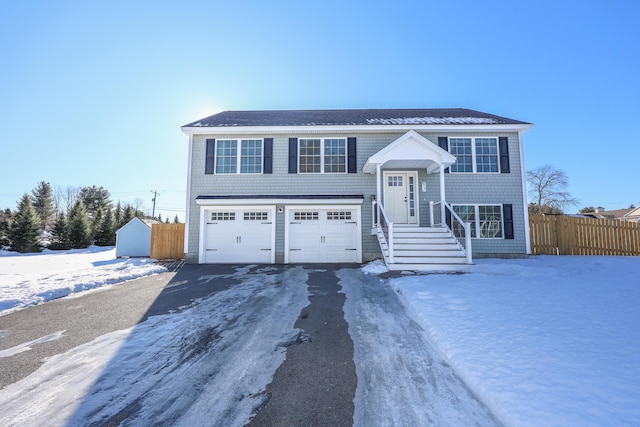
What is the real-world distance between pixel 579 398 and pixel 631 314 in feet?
9.17

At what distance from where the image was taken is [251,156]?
10.6m

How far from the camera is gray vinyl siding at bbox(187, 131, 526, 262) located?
1002 cm

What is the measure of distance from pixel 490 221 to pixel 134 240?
21.2 m

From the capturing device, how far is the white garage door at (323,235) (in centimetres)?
989

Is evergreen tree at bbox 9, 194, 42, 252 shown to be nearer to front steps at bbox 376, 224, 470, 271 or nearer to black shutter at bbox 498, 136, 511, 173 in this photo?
front steps at bbox 376, 224, 470, 271

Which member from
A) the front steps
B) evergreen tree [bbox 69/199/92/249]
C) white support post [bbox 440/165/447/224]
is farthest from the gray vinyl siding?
evergreen tree [bbox 69/199/92/249]

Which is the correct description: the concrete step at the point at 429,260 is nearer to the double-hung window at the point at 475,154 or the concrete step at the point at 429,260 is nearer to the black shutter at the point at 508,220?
the black shutter at the point at 508,220

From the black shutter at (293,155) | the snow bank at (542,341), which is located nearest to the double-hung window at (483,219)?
the snow bank at (542,341)

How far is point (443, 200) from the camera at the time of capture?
928 cm

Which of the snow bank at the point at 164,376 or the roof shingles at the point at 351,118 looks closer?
the snow bank at the point at 164,376

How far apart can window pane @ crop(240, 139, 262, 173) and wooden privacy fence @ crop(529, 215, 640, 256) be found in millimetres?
11017

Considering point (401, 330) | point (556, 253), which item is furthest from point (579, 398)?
point (556, 253)

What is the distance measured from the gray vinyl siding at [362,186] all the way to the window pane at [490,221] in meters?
0.24

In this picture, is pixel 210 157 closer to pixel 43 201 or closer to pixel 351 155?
pixel 351 155
